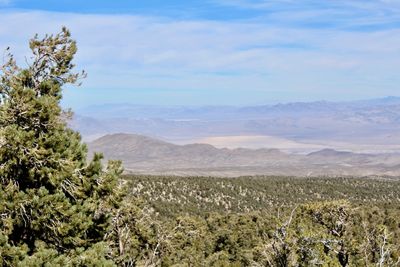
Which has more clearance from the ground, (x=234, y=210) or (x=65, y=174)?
Answer: (x=65, y=174)

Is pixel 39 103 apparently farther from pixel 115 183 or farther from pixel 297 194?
pixel 297 194

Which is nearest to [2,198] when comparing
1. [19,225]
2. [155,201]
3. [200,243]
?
[19,225]

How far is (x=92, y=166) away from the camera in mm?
12617

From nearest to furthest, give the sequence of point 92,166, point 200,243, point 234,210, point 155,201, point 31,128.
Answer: point 31,128 → point 92,166 → point 200,243 → point 155,201 → point 234,210

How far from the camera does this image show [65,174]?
38.0 ft

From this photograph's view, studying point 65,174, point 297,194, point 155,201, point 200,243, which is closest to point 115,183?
point 65,174

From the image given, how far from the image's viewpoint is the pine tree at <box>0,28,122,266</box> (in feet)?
36.5

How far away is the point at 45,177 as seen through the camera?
11.5 meters

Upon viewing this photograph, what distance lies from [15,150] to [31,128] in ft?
2.64

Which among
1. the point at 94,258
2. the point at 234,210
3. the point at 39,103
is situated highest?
the point at 39,103

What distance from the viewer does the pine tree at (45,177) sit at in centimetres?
1113

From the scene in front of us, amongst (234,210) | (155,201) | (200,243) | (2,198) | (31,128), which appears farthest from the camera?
(234,210)

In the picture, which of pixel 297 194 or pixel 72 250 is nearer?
pixel 72 250

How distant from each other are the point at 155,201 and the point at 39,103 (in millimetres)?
45275
